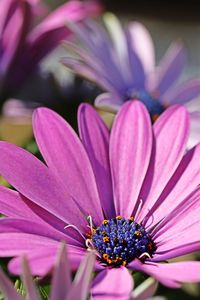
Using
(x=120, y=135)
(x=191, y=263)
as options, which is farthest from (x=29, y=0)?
(x=191, y=263)

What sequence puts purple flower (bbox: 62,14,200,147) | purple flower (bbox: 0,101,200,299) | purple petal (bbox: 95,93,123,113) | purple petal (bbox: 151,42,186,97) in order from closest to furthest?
1. purple flower (bbox: 0,101,200,299)
2. purple petal (bbox: 95,93,123,113)
3. purple flower (bbox: 62,14,200,147)
4. purple petal (bbox: 151,42,186,97)

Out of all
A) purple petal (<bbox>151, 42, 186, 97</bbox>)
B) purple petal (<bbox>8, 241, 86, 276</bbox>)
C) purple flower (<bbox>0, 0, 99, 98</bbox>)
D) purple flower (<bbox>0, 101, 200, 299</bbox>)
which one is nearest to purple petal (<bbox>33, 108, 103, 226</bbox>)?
purple flower (<bbox>0, 101, 200, 299</bbox>)

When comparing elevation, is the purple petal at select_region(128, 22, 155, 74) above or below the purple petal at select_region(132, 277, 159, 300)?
above

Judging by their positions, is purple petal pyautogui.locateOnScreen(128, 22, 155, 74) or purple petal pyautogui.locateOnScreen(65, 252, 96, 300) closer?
purple petal pyautogui.locateOnScreen(65, 252, 96, 300)

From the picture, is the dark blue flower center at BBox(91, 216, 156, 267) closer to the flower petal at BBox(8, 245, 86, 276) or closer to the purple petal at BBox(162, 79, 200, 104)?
the flower petal at BBox(8, 245, 86, 276)

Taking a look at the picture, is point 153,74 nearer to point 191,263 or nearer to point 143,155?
point 143,155

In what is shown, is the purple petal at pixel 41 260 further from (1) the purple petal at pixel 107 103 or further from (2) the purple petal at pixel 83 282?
(1) the purple petal at pixel 107 103
